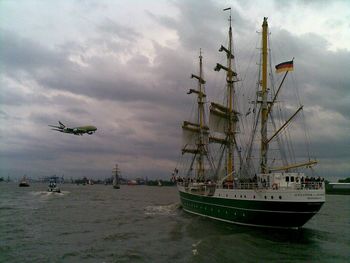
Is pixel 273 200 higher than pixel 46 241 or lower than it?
higher

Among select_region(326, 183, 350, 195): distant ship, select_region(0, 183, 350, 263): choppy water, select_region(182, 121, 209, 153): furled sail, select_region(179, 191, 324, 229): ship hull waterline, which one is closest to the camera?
select_region(0, 183, 350, 263): choppy water

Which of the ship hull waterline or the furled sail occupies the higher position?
the furled sail

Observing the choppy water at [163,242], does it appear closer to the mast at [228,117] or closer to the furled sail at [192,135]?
the mast at [228,117]

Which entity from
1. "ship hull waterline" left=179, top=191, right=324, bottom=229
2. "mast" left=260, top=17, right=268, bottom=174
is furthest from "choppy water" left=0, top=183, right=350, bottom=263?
"mast" left=260, top=17, right=268, bottom=174

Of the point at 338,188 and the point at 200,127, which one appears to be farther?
the point at 338,188

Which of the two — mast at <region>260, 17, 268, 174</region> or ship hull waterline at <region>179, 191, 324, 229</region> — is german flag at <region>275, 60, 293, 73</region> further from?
ship hull waterline at <region>179, 191, 324, 229</region>

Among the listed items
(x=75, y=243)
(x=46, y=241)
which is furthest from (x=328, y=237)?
(x=46, y=241)

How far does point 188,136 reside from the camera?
270ft

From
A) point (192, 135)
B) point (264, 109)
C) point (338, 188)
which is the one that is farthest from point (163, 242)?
point (338, 188)

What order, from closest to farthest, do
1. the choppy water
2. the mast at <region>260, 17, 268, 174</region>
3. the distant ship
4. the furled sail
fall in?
1. the choppy water
2. the mast at <region>260, 17, 268, 174</region>
3. the furled sail
4. the distant ship

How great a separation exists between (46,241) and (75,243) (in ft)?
10.6

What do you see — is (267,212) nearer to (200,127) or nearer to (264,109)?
(264,109)

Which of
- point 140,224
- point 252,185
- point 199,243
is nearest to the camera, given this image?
point 199,243

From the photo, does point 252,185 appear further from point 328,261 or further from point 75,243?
point 75,243
